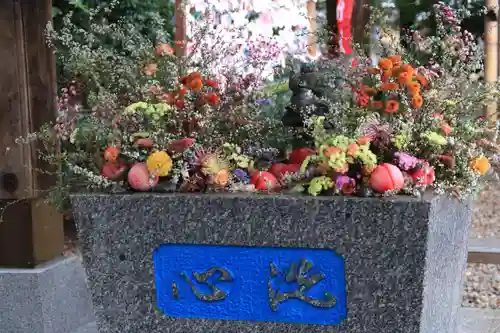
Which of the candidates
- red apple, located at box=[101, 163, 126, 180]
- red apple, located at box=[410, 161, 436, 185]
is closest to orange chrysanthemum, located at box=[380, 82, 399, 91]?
red apple, located at box=[410, 161, 436, 185]

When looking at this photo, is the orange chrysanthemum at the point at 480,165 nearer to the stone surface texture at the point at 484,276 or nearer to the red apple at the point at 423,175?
the red apple at the point at 423,175

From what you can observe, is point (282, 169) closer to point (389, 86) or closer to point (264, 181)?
point (264, 181)

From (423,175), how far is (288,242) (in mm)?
407

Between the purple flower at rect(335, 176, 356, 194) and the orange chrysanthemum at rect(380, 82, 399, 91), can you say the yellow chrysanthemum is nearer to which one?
the purple flower at rect(335, 176, 356, 194)

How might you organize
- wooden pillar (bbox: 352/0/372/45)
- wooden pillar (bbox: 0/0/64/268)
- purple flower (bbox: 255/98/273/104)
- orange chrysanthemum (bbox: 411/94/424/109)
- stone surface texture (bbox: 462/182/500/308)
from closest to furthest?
orange chrysanthemum (bbox: 411/94/424/109), purple flower (bbox: 255/98/273/104), wooden pillar (bbox: 0/0/64/268), wooden pillar (bbox: 352/0/372/45), stone surface texture (bbox: 462/182/500/308)

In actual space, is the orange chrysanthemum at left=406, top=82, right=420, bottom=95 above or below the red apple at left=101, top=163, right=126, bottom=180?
above

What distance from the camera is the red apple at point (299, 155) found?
2086mm

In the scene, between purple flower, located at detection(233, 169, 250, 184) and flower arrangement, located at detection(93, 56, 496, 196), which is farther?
purple flower, located at detection(233, 169, 250, 184)

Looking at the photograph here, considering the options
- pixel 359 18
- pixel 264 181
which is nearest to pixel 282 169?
pixel 264 181

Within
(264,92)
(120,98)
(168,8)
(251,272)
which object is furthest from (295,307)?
(168,8)

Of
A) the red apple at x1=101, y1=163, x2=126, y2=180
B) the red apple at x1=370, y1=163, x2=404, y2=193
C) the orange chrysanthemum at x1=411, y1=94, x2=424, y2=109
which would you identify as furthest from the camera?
the red apple at x1=101, y1=163, x2=126, y2=180

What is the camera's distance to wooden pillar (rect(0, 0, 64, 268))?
2969 mm

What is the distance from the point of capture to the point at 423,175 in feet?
A: 6.09

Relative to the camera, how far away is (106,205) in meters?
2.00
